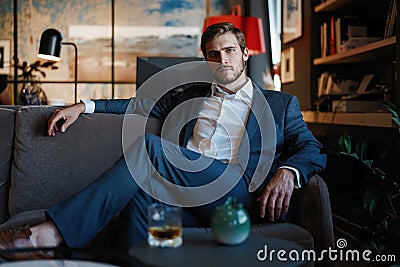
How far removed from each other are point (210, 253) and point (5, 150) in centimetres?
135

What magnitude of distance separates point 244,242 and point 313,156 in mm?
741

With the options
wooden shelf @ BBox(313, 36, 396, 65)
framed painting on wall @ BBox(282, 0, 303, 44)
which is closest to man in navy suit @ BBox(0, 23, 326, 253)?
wooden shelf @ BBox(313, 36, 396, 65)

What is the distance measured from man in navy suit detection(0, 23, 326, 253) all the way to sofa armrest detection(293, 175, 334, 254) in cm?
5

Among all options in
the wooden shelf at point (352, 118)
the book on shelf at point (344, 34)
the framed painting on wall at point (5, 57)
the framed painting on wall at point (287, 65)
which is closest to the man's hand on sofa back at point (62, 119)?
the wooden shelf at point (352, 118)

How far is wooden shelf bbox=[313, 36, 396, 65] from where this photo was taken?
317 cm

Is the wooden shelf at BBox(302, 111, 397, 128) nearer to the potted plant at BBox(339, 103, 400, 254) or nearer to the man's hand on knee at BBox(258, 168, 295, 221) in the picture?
the potted plant at BBox(339, 103, 400, 254)

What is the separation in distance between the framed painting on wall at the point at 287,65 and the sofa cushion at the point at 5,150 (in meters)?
3.12

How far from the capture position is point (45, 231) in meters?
1.77

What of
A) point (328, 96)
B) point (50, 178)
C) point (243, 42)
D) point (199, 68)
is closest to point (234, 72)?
point (243, 42)

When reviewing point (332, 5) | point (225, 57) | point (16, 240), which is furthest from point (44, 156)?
point (332, 5)

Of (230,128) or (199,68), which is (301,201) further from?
(199,68)

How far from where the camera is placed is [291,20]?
201 inches

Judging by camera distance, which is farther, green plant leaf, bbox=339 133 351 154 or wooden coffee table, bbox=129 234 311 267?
green plant leaf, bbox=339 133 351 154

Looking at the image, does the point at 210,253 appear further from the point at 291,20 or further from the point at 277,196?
the point at 291,20
